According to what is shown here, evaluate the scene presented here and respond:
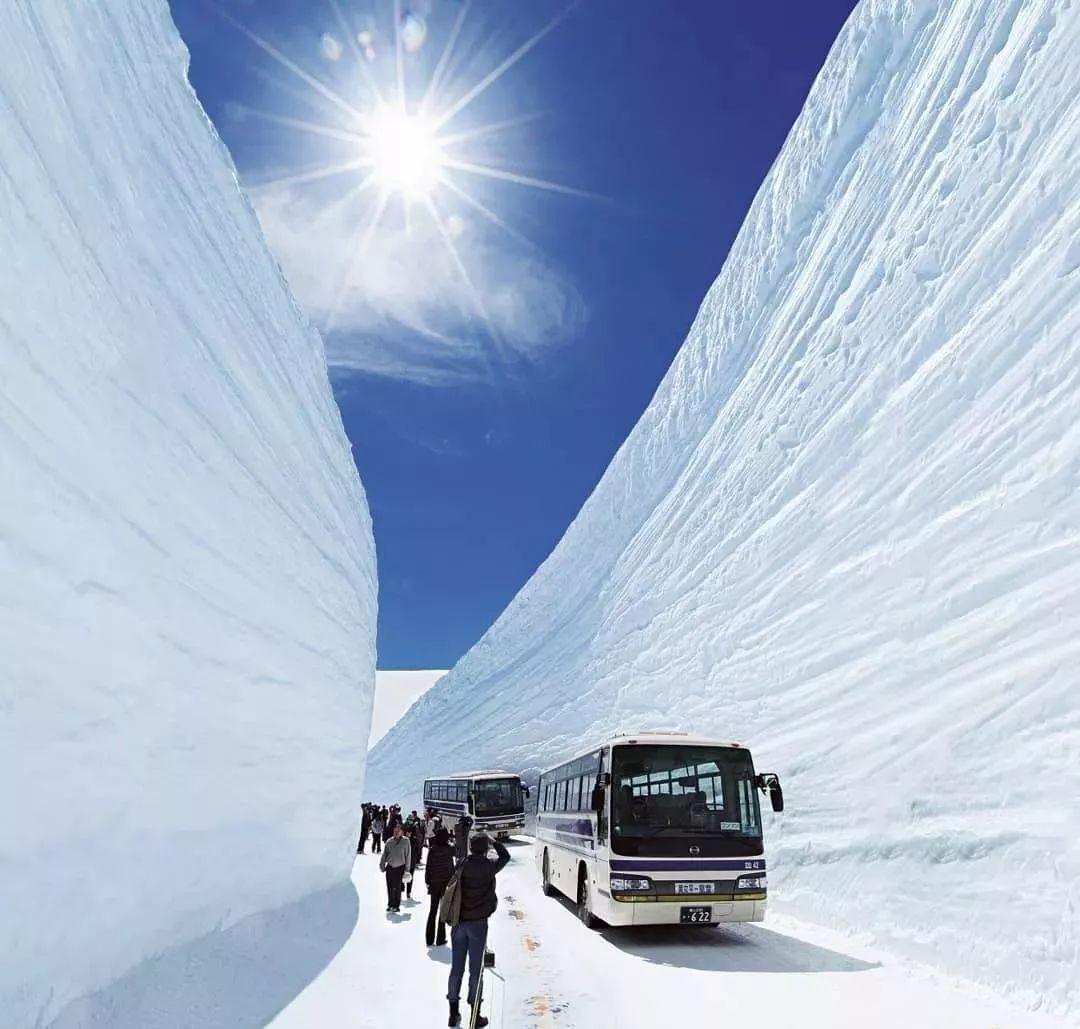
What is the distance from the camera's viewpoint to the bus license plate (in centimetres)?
816

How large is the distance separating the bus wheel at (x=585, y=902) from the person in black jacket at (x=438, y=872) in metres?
1.95

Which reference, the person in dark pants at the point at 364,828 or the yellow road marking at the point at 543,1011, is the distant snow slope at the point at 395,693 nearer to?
the person in dark pants at the point at 364,828

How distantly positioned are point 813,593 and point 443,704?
2859cm

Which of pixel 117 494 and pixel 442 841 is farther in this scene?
pixel 442 841

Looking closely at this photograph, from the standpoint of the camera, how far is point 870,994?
20.2 feet

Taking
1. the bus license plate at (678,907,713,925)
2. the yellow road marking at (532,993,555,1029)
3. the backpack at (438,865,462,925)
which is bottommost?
the yellow road marking at (532,993,555,1029)

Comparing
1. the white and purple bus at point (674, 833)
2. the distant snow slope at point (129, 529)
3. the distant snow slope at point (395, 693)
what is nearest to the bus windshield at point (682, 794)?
the white and purple bus at point (674, 833)

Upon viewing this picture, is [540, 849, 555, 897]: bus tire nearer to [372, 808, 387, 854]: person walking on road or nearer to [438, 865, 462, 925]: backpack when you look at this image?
[438, 865, 462, 925]: backpack

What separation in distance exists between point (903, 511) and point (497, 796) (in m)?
14.5

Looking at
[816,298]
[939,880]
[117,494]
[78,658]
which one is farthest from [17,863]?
[816,298]

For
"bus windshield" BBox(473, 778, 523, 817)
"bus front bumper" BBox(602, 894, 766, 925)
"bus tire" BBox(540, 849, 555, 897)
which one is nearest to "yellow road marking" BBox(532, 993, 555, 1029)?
"bus front bumper" BBox(602, 894, 766, 925)

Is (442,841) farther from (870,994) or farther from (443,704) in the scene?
(443,704)

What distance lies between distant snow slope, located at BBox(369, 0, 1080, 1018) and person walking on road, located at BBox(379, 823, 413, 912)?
5201 millimetres

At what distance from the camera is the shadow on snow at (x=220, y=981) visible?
4.90 meters
